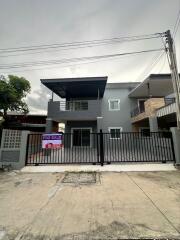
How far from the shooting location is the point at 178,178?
5.22 meters

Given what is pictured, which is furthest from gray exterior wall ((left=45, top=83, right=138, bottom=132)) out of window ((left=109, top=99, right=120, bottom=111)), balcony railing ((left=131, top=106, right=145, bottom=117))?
balcony railing ((left=131, top=106, right=145, bottom=117))

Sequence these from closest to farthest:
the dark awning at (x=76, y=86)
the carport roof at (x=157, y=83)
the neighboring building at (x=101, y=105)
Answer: the carport roof at (x=157, y=83) < the dark awning at (x=76, y=86) < the neighboring building at (x=101, y=105)

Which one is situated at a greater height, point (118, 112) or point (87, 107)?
point (87, 107)

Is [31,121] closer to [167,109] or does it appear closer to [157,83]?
[157,83]

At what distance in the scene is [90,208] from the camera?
3115 millimetres

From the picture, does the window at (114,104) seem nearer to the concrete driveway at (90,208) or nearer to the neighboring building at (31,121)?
the neighboring building at (31,121)

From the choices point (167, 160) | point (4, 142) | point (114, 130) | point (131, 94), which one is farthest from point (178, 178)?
point (131, 94)

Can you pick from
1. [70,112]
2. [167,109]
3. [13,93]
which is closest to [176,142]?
[167,109]

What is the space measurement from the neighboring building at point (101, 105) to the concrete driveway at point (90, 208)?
6.94 metres

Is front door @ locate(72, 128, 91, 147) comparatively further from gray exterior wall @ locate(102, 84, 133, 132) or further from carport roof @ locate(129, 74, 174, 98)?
carport roof @ locate(129, 74, 174, 98)

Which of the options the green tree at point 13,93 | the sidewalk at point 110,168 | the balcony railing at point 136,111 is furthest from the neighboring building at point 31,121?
the sidewalk at point 110,168

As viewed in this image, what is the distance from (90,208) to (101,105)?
11.7 m

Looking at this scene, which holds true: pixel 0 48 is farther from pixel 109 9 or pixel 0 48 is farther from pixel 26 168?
pixel 26 168

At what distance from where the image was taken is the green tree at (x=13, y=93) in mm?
9828
